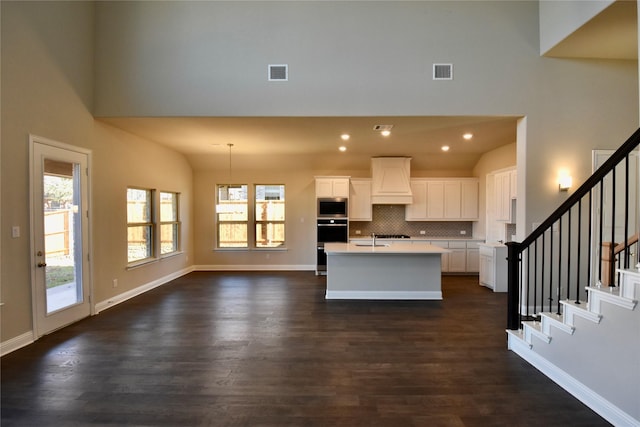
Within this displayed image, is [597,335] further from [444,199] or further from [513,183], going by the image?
[444,199]

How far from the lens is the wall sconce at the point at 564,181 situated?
4.41 metres

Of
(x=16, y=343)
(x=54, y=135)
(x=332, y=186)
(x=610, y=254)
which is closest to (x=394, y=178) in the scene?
(x=332, y=186)

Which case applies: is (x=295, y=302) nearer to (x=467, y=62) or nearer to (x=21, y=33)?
(x=467, y=62)

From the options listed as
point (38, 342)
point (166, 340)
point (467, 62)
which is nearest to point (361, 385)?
point (166, 340)

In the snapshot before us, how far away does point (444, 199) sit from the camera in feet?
24.7

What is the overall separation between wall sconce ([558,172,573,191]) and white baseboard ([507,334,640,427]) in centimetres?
242

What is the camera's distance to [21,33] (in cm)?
348

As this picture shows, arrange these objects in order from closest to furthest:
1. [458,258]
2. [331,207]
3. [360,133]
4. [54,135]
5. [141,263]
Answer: [54,135] → [360,133] → [141,263] → [458,258] → [331,207]

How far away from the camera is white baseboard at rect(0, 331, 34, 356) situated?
128 inches

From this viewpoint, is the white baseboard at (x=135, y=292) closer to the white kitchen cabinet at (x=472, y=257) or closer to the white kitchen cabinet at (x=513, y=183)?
the white kitchen cabinet at (x=472, y=257)

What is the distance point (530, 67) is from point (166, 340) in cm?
590

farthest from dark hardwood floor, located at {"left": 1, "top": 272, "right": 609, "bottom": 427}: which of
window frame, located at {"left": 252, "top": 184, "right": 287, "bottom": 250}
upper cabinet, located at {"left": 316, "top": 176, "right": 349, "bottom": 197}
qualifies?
window frame, located at {"left": 252, "top": 184, "right": 287, "bottom": 250}

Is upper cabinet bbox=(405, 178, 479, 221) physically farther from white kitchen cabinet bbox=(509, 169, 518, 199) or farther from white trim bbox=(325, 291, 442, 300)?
white trim bbox=(325, 291, 442, 300)

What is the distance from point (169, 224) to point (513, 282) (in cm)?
651
